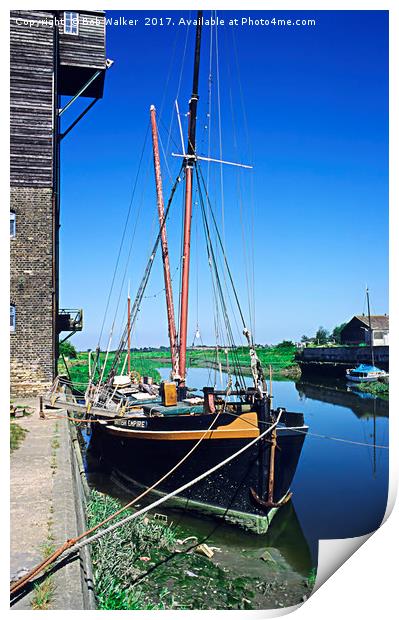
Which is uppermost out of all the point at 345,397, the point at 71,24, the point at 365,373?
the point at 71,24

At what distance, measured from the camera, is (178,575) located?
8.21 metres

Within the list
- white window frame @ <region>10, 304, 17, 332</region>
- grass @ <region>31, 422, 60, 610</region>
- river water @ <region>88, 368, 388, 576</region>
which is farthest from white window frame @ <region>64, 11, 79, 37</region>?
grass @ <region>31, 422, 60, 610</region>

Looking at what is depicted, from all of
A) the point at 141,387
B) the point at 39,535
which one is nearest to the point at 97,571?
the point at 39,535

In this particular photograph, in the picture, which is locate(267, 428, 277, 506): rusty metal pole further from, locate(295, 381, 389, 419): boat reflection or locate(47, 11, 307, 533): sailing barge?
locate(295, 381, 389, 419): boat reflection

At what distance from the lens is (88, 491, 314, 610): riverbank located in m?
7.00

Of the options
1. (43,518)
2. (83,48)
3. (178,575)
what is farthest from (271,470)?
(83,48)

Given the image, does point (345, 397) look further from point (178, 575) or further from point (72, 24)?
point (178, 575)

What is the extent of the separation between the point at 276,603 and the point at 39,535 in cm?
403

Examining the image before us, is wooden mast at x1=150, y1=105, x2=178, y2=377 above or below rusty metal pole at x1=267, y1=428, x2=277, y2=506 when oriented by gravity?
above

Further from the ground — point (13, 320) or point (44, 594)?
point (13, 320)

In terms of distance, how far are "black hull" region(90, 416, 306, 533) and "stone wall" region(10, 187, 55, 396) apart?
3393 millimetres

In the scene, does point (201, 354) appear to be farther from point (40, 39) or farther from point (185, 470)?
point (40, 39)

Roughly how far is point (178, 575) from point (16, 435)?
14.6 feet
